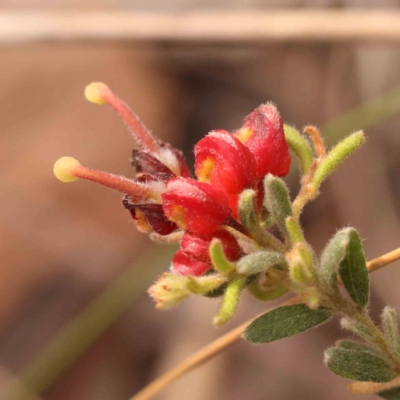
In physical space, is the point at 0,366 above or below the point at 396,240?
above

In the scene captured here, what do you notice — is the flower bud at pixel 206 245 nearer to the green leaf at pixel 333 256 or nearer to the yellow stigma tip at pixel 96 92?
the green leaf at pixel 333 256

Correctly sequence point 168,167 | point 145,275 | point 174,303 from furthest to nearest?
point 145,275
point 168,167
point 174,303

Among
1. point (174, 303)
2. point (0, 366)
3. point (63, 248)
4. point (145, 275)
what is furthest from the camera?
point (63, 248)

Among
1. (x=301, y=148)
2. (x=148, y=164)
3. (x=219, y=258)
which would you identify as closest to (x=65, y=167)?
(x=148, y=164)

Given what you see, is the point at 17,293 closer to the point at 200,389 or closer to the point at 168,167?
the point at 200,389

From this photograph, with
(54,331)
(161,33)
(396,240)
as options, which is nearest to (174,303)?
(396,240)

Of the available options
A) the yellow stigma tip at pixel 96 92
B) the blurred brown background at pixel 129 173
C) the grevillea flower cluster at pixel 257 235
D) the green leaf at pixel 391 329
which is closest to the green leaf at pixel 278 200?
the grevillea flower cluster at pixel 257 235

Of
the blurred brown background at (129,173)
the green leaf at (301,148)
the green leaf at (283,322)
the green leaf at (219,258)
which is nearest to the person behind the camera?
the green leaf at (219,258)
